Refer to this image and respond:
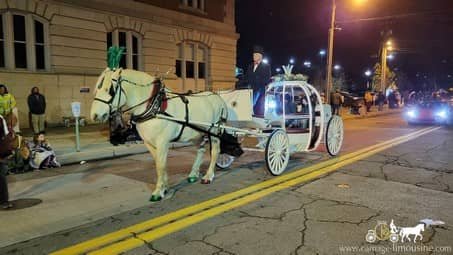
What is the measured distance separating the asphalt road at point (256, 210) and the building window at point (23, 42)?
31.3 feet

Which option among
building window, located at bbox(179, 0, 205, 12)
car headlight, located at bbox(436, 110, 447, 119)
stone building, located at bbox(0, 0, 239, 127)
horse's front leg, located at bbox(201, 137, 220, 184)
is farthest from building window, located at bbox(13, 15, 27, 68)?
car headlight, located at bbox(436, 110, 447, 119)

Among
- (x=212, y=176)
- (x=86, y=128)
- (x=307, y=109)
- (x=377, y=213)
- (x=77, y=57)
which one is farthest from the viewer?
(x=77, y=57)

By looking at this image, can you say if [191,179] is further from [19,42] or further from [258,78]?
[19,42]

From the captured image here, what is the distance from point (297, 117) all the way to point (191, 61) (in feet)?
53.0

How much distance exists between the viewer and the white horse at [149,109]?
569 centimetres

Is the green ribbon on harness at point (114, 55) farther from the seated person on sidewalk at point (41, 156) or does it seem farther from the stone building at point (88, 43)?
the stone building at point (88, 43)

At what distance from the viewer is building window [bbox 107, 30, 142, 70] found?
19.4 m

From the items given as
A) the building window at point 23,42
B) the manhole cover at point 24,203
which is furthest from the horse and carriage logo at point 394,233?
the building window at point 23,42

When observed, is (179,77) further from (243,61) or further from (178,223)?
(243,61)

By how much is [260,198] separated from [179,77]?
17.8 meters

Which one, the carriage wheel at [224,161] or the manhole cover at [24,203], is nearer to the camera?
the manhole cover at [24,203]

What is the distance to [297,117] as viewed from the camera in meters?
8.77

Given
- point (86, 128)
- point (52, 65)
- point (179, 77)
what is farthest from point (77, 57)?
point (179, 77)

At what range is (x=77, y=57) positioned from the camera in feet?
57.7
